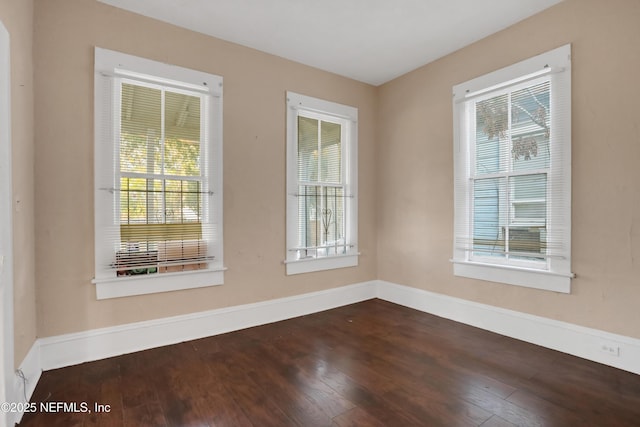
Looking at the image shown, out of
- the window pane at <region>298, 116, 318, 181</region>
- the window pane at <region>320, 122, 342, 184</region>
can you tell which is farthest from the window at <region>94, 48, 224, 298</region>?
the window pane at <region>320, 122, 342, 184</region>

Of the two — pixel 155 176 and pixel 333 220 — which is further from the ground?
pixel 155 176

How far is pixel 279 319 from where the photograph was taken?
356 centimetres

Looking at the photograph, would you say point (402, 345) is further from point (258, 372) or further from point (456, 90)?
point (456, 90)

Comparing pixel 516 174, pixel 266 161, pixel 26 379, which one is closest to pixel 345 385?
pixel 26 379

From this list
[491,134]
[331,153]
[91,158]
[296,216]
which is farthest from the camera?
[331,153]

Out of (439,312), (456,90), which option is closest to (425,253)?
(439,312)

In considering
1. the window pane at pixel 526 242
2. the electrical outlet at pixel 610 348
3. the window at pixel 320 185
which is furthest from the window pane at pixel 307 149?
the electrical outlet at pixel 610 348

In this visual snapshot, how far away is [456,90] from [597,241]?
200cm

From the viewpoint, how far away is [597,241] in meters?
2.55

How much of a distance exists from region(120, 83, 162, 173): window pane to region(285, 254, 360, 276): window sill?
1755 mm

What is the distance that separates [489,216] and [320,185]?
1924 mm

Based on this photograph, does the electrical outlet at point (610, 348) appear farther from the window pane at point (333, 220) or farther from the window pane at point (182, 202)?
the window pane at point (182, 202)

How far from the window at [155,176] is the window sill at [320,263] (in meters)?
0.85

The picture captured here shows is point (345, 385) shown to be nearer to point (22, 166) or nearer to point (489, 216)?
point (489, 216)
